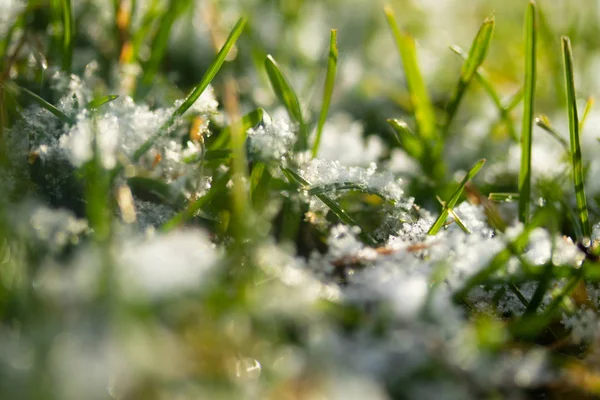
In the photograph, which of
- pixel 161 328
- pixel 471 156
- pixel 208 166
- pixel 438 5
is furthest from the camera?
pixel 438 5

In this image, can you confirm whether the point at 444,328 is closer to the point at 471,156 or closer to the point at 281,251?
the point at 281,251

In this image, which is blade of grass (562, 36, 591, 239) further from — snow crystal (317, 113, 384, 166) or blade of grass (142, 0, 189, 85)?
blade of grass (142, 0, 189, 85)

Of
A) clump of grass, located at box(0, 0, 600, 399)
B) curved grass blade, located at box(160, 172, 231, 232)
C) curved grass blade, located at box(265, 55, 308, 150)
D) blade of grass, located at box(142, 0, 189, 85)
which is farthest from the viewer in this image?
blade of grass, located at box(142, 0, 189, 85)

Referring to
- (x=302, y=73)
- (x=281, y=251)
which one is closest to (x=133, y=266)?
(x=281, y=251)

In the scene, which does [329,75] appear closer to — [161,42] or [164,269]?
[161,42]

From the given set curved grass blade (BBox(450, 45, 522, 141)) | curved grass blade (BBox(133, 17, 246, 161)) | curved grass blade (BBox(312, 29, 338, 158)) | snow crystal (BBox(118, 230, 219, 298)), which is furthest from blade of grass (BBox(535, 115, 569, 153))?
snow crystal (BBox(118, 230, 219, 298))

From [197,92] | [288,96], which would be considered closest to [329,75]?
[288,96]
